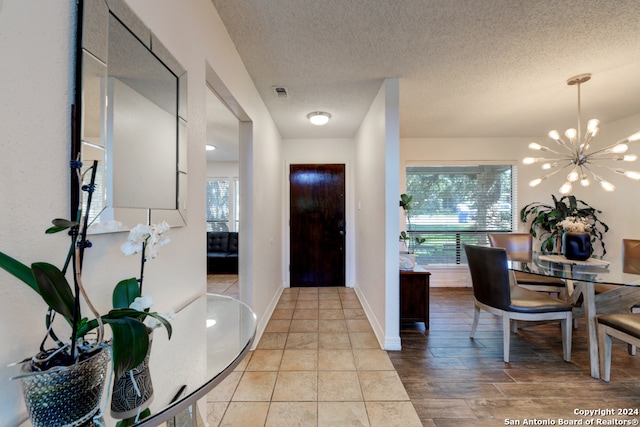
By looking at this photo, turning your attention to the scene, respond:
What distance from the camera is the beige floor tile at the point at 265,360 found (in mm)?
2168

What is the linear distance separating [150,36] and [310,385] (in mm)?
2236

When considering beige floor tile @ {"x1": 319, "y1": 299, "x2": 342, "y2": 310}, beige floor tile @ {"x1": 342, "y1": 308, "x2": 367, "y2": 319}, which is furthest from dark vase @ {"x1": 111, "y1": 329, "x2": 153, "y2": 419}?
beige floor tile @ {"x1": 319, "y1": 299, "x2": 342, "y2": 310}

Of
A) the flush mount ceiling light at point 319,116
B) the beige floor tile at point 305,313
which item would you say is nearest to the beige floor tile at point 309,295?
the beige floor tile at point 305,313

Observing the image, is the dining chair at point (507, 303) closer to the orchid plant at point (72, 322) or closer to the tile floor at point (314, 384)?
the tile floor at point (314, 384)

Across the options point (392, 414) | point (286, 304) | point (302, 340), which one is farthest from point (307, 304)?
point (392, 414)

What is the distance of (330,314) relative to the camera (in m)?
3.29

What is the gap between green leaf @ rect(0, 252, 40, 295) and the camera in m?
0.46

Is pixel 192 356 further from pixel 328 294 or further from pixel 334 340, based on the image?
pixel 328 294

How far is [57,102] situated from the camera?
26.0 inches

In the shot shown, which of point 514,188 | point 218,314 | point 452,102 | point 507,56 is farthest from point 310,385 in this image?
point 514,188

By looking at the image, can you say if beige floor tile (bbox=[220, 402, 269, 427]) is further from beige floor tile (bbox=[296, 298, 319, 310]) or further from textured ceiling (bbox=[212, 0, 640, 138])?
textured ceiling (bbox=[212, 0, 640, 138])

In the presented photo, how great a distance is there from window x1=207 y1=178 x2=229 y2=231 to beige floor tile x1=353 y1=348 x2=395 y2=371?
4728mm

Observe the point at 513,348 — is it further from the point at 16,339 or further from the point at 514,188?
the point at 16,339

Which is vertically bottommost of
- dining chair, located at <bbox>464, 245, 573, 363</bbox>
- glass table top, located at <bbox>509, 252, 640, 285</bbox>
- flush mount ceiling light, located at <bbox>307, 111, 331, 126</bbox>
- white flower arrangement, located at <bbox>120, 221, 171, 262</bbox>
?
dining chair, located at <bbox>464, 245, 573, 363</bbox>
